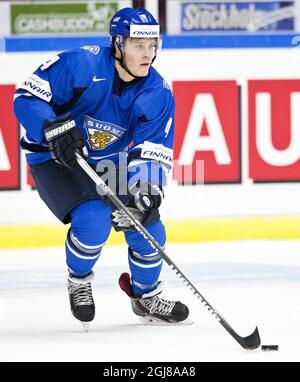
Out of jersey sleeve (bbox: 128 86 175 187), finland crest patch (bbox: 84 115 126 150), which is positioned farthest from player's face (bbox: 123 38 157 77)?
finland crest patch (bbox: 84 115 126 150)

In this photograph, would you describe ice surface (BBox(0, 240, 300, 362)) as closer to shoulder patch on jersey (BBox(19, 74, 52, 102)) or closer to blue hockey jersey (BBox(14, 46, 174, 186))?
blue hockey jersey (BBox(14, 46, 174, 186))

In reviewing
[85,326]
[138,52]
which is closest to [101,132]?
[138,52]

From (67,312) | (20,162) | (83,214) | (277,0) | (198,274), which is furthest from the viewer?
(277,0)

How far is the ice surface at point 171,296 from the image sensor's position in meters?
4.19

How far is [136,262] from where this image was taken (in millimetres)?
4762

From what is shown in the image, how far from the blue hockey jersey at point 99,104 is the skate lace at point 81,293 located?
1.53 ft

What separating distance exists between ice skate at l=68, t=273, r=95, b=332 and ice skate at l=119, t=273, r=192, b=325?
0.80 ft

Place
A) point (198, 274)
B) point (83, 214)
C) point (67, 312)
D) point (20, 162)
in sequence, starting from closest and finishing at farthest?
point (83, 214) → point (67, 312) → point (198, 274) → point (20, 162)

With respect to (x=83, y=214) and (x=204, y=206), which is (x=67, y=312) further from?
(x=204, y=206)

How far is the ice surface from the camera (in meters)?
4.19

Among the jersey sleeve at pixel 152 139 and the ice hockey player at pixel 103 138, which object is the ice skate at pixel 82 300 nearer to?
the ice hockey player at pixel 103 138

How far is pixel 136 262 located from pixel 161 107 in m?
0.55

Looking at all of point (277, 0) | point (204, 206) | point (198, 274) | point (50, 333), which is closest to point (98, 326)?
point (50, 333)

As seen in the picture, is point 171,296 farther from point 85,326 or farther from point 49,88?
point 49,88
